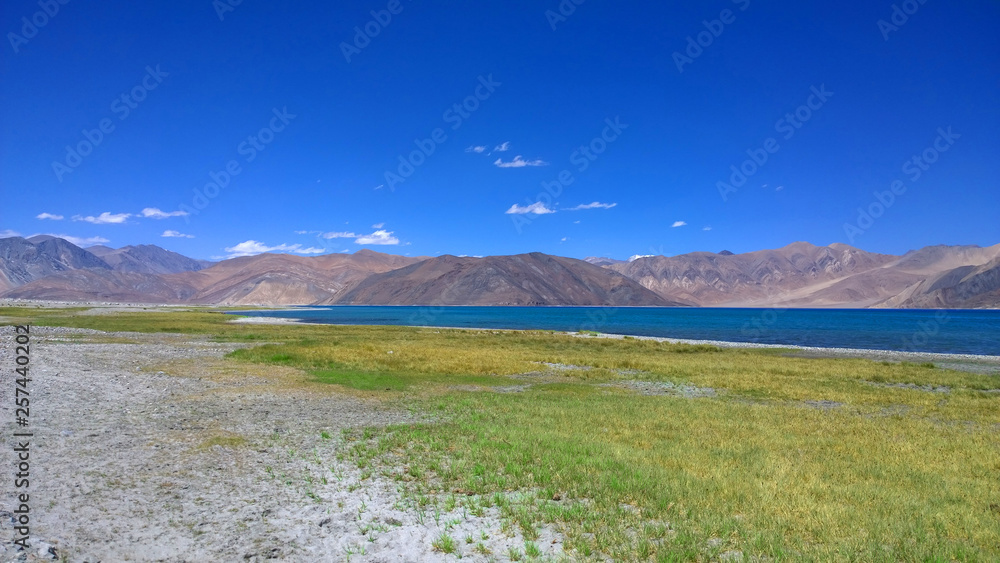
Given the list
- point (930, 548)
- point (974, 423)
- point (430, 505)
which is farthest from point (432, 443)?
point (974, 423)

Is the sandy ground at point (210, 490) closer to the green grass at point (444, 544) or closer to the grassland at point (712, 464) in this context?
the green grass at point (444, 544)

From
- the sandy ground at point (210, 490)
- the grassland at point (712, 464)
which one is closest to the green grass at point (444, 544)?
the sandy ground at point (210, 490)

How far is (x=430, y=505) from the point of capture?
9.48 m

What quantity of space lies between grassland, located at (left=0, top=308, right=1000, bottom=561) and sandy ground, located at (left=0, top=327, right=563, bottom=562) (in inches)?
38.1

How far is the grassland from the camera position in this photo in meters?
7.80

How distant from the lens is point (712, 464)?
Answer: 11602 mm

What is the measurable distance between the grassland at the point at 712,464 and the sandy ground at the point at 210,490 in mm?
969

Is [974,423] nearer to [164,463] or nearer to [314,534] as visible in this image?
[314,534]

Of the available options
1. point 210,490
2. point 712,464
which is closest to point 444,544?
point 210,490

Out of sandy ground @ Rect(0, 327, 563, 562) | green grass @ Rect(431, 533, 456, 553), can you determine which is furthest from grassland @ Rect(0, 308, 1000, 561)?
green grass @ Rect(431, 533, 456, 553)

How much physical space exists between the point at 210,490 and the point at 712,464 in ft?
33.3

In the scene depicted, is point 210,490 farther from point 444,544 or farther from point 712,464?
point 712,464

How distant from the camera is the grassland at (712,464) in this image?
780cm

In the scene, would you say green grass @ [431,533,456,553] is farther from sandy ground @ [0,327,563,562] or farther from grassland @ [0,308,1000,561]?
grassland @ [0,308,1000,561]
